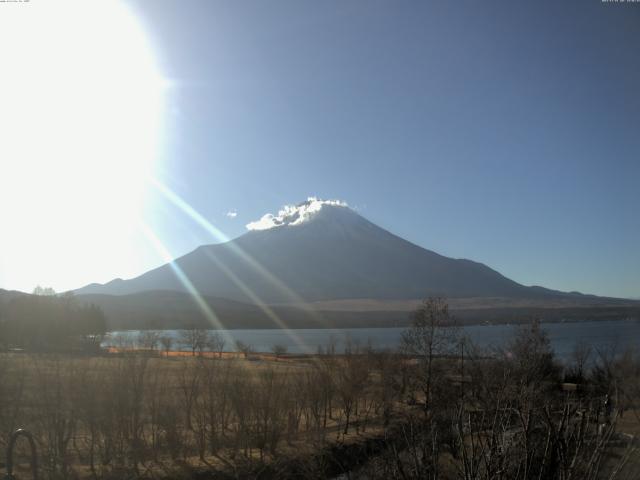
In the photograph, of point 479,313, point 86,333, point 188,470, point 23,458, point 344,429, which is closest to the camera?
point 23,458

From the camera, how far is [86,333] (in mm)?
65375

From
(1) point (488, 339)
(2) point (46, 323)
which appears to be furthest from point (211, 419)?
(1) point (488, 339)

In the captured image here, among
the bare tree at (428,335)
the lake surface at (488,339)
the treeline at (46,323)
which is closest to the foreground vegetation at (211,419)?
the bare tree at (428,335)

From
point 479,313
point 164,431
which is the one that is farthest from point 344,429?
point 479,313

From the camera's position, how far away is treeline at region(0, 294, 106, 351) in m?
54.1

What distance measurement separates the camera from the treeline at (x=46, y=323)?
5412 cm

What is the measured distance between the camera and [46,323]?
57250 millimetres

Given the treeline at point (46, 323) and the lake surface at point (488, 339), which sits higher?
the treeline at point (46, 323)

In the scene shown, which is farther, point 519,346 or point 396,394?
point 396,394

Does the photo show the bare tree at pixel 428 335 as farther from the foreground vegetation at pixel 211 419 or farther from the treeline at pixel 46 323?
the treeline at pixel 46 323

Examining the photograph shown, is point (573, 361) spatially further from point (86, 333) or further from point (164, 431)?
point (86, 333)

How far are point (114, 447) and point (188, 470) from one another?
8.12 feet

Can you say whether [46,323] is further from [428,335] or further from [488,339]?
[488,339]

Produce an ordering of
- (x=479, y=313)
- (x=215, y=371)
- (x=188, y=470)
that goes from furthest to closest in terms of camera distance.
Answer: (x=479, y=313) < (x=215, y=371) < (x=188, y=470)
